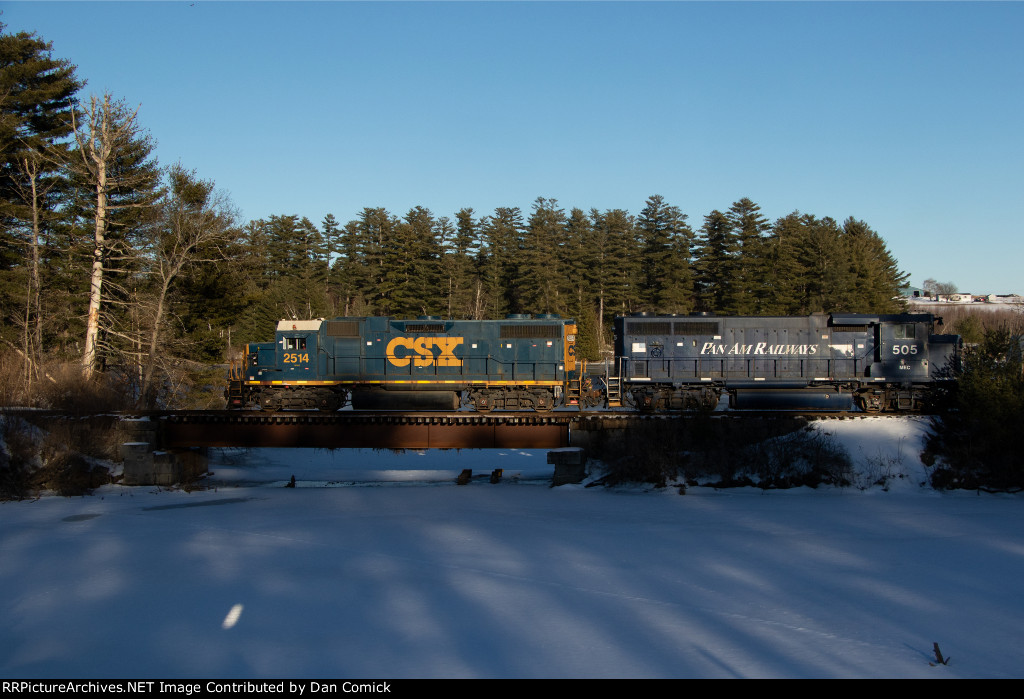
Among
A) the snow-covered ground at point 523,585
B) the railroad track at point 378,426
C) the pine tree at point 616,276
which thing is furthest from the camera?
the pine tree at point 616,276

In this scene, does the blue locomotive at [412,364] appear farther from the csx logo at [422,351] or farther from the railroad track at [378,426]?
the railroad track at [378,426]

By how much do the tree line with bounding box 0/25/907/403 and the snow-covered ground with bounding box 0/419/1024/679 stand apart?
16946 millimetres

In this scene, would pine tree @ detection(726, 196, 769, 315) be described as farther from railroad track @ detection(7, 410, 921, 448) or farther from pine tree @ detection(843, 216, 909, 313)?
railroad track @ detection(7, 410, 921, 448)

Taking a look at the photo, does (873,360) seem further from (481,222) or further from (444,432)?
(481,222)

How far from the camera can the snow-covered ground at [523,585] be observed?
A: 27.0ft

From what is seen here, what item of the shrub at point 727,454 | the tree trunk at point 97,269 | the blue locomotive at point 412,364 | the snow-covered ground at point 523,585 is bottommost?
the snow-covered ground at point 523,585

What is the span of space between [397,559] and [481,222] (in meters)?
56.4

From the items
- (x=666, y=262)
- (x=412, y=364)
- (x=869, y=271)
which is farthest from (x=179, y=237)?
(x=869, y=271)

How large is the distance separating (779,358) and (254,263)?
31.2 metres

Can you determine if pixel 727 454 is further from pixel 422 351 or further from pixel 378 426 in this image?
pixel 422 351

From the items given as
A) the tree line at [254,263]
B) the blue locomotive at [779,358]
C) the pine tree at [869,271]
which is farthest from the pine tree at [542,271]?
the blue locomotive at [779,358]

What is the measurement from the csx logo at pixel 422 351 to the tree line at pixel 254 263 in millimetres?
11268

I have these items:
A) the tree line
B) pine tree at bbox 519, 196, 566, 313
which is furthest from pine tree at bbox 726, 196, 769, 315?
pine tree at bbox 519, 196, 566, 313
